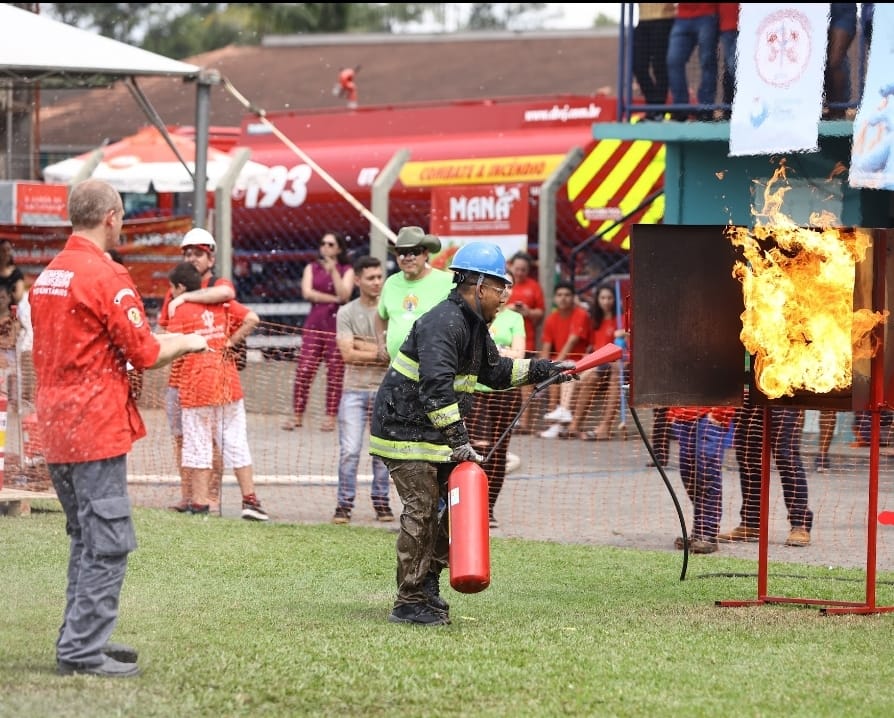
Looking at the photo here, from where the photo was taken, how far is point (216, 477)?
11.7 metres

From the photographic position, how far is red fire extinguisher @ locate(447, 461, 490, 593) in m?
7.12

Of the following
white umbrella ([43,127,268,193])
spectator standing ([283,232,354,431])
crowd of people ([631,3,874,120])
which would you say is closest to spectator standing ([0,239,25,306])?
spectator standing ([283,232,354,431])

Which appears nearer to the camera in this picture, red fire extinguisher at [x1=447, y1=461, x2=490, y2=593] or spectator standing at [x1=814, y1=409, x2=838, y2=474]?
red fire extinguisher at [x1=447, y1=461, x2=490, y2=593]

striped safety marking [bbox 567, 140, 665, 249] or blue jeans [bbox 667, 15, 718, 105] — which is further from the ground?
blue jeans [bbox 667, 15, 718, 105]

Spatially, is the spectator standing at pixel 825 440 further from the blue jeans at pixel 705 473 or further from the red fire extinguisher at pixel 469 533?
the red fire extinguisher at pixel 469 533

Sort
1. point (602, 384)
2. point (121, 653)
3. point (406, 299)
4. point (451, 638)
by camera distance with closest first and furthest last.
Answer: point (121, 653), point (451, 638), point (406, 299), point (602, 384)

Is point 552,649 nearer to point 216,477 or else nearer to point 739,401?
point 739,401

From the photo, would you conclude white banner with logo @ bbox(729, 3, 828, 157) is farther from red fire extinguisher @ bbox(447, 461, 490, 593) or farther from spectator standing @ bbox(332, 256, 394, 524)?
red fire extinguisher @ bbox(447, 461, 490, 593)

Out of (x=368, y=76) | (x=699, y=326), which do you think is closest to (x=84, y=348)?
(x=699, y=326)

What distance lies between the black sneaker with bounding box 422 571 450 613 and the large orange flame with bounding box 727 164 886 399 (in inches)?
76.6

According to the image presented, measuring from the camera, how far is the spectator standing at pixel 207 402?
1129 cm

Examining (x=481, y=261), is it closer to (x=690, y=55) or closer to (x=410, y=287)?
(x=410, y=287)

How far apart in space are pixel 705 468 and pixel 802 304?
2.77 m

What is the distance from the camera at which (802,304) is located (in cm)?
781
